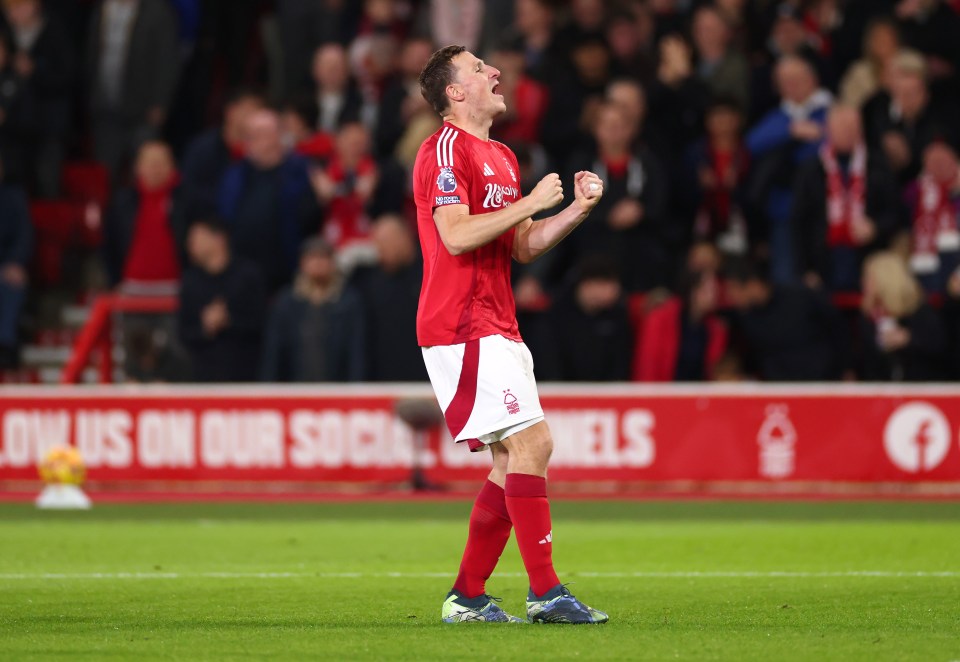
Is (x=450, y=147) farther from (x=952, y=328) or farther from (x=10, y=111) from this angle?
(x=10, y=111)

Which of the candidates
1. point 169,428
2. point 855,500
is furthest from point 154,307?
point 855,500

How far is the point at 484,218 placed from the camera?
701 cm

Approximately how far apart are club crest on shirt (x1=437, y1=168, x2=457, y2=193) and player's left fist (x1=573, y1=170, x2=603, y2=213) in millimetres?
498

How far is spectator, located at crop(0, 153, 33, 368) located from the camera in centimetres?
1692

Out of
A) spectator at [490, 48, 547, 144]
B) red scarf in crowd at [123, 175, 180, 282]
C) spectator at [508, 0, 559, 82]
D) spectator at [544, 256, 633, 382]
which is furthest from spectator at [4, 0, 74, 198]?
spectator at [544, 256, 633, 382]

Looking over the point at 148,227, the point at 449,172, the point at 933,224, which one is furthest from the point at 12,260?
the point at 449,172

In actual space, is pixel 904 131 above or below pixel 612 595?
above

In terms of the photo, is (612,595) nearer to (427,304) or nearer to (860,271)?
(427,304)

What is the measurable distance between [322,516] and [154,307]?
406cm

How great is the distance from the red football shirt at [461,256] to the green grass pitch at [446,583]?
1.23 meters

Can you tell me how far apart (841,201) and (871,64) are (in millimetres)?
1726

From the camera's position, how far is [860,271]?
50.6ft

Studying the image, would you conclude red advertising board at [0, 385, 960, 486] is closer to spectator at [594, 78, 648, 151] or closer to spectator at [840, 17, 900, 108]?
spectator at [594, 78, 648, 151]

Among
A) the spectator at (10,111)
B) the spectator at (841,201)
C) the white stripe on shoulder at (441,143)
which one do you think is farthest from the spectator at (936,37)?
the white stripe on shoulder at (441,143)
